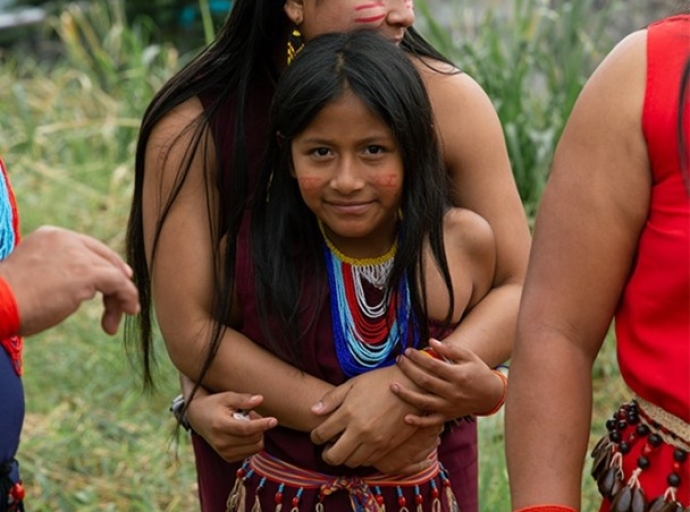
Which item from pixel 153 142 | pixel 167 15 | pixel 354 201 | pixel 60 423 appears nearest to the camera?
pixel 354 201

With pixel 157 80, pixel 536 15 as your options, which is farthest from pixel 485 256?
pixel 157 80

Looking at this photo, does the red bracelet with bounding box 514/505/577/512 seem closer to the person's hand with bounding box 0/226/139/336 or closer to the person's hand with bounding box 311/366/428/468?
the person's hand with bounding box 311/366/428/468

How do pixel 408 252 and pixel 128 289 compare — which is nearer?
pixel 128 289

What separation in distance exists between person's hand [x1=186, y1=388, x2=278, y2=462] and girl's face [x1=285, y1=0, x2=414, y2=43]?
2.36ft

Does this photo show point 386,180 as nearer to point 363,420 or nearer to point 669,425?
point 363,420

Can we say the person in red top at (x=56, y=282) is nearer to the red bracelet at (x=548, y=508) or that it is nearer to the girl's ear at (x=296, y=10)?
the red bracelet at (x=548, y=508)

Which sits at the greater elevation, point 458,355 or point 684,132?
point 684,132

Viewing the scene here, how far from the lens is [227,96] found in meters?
2.96

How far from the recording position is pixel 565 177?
2230mm

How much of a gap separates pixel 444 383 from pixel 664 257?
698mm

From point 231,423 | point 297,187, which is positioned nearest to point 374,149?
point 297,187

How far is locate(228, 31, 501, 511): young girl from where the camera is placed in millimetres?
2707

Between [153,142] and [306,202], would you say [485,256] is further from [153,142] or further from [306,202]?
[153,142]

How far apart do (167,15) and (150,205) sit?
31.7 feet
